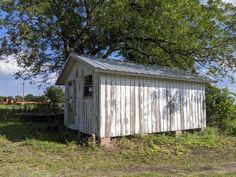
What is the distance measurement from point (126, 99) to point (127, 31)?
316 inches

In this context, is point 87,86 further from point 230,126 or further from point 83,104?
point 230,126

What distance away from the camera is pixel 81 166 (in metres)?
7.39

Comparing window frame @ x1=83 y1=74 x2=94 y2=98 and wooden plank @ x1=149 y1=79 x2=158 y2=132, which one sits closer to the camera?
window frame @ x1=83 y1=74 x2=94 y2=98

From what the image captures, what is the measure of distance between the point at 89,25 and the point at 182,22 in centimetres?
611

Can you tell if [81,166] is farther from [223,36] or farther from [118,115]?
[223,36]

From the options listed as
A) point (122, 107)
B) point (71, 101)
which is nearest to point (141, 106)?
point (122, 107)

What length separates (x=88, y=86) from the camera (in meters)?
10.6

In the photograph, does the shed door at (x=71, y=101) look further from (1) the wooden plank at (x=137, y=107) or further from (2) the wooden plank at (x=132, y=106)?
(1) the wooden plank at (x=137, y=107)

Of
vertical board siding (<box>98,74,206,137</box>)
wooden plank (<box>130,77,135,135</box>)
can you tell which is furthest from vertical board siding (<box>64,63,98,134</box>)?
wooden plank (<box>130,77,135,135</box>)

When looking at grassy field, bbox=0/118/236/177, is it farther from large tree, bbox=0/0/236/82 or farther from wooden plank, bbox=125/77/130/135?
large tree, bbox=0/0/236/82

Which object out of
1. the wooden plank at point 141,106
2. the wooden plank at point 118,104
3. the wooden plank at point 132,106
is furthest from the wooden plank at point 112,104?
the wooden plank at point 141,106

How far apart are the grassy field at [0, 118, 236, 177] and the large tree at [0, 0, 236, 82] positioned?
20.9 feet

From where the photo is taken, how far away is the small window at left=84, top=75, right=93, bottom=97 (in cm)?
1037

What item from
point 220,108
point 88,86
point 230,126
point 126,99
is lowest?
point 230,126
